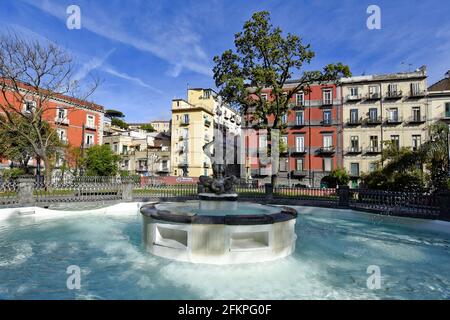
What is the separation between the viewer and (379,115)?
115ft

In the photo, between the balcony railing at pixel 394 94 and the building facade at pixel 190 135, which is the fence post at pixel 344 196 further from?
the building facade at pixel 190 135

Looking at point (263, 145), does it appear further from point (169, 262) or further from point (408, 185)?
point (169, 262)

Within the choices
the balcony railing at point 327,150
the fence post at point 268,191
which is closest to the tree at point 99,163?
the fence post at point 268,191

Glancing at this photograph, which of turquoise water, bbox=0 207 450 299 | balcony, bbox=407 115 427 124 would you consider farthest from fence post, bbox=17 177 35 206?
balcony, bbox=407 115 427 124

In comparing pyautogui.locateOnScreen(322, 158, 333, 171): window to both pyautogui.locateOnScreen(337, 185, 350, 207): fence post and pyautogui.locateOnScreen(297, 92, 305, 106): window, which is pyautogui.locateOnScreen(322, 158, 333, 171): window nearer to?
pyautogui.locateOnScreen(297, 92, 305, 106): window

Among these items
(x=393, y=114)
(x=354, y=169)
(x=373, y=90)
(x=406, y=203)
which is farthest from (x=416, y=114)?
(x=406, y=203)

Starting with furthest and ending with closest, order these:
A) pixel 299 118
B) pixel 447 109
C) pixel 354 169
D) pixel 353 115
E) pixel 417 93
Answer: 1. pixel 299 118
2. pixel 353 115
3. pixel 354 169
4. pixel 417 93
5. pixel 447 109

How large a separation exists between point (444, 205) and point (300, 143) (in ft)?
92.4

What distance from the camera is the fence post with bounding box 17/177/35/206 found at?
39.4 feet

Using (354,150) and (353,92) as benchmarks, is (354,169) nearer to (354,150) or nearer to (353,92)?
(354,150)

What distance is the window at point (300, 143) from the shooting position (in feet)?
124

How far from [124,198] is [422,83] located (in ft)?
126

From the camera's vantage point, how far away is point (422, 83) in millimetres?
33625
